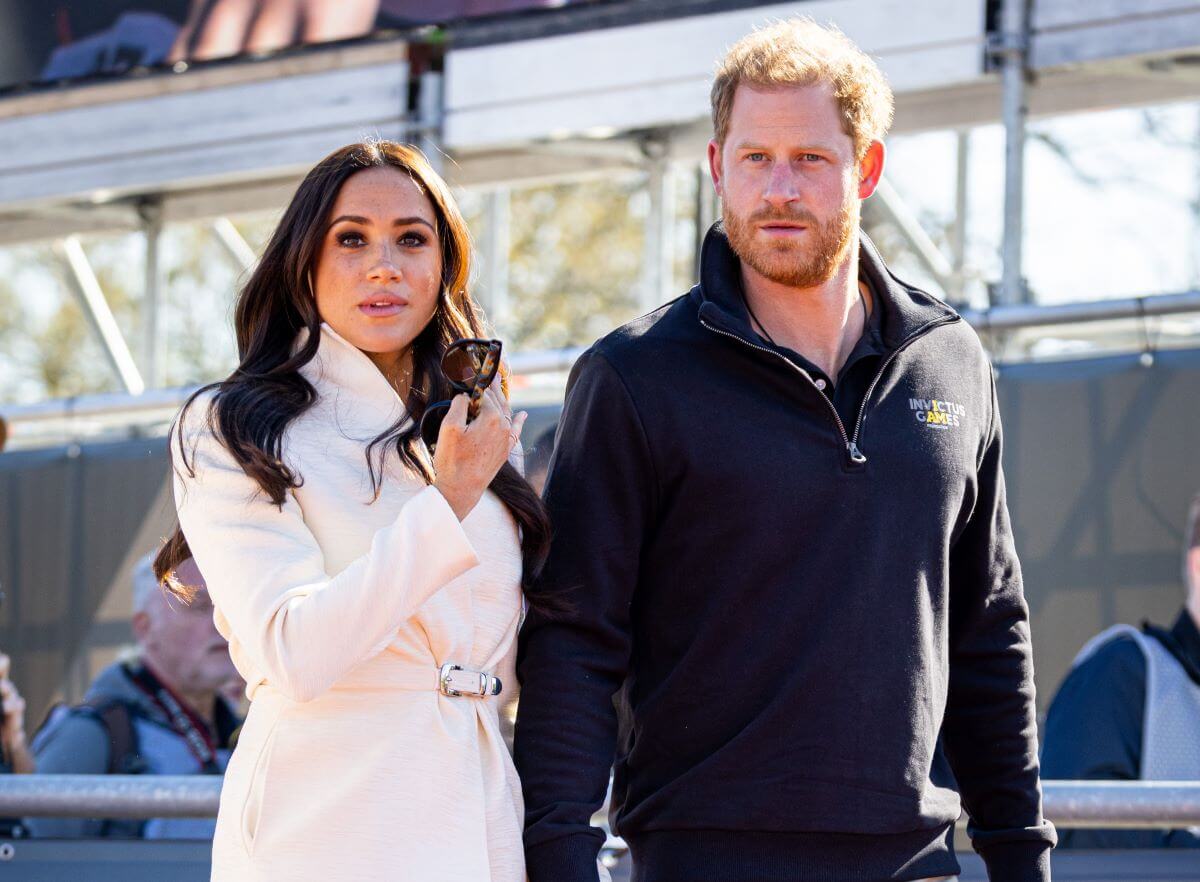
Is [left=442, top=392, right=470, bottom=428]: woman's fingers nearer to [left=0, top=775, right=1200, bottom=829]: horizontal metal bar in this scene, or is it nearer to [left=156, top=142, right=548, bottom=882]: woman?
[left=156, top=142, right=548, bottom=882]: woman

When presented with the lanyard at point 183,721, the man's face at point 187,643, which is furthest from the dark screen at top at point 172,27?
the lanyard at point 183,721

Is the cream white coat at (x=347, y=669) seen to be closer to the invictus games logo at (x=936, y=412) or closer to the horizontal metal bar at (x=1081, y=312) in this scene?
the invictus games logo at (x=936, y=412)

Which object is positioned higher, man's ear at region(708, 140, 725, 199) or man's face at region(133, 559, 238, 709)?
man's ear at region(708, 140, 725, 199)

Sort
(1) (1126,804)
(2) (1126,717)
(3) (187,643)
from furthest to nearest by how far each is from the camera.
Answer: (3) (187,643) → (2) (1126,717) → (1) (1126,804)

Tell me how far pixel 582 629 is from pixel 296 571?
479 mm

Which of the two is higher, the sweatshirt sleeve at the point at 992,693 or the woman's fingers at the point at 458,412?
the woman's fingers at the point at 458,412

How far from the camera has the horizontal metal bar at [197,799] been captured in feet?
11.0

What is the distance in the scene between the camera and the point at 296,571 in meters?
2.63

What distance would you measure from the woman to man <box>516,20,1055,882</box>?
0.12m

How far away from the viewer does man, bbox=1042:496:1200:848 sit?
4.43 m

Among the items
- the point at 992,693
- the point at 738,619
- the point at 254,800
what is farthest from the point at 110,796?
the point at 992,693

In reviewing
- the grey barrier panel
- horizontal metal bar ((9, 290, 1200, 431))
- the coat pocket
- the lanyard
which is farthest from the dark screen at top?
the coat pocket

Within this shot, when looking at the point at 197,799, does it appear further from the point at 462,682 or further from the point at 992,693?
the point at 992,693

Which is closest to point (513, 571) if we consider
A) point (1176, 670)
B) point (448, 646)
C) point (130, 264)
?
point (448, 646)
